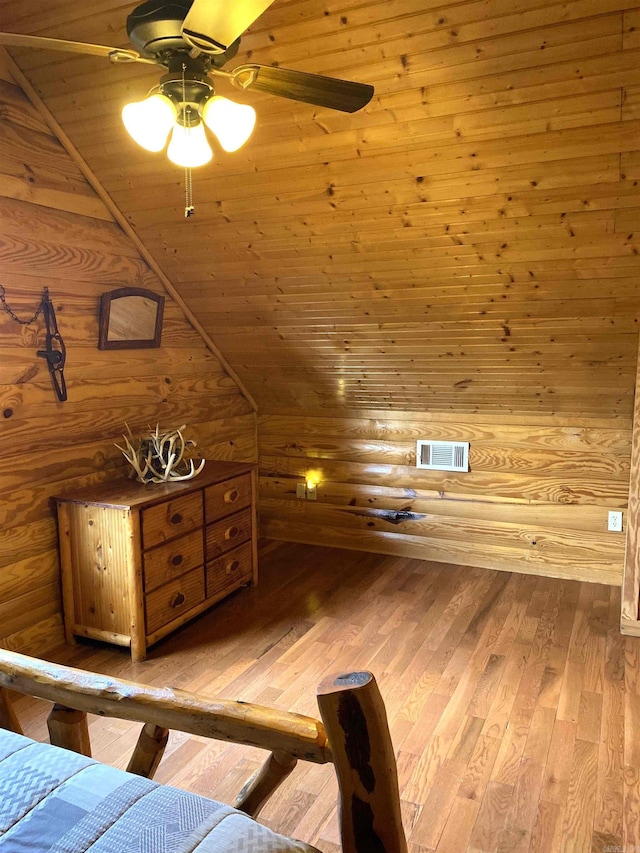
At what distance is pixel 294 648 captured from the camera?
2855 millimetres

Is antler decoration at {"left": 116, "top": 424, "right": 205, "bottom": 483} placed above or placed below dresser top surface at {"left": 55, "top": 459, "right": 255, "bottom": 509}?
above

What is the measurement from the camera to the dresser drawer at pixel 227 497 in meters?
3.11

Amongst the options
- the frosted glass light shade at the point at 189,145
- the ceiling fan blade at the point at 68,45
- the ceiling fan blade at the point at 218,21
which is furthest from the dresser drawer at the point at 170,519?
the ceiling fan blade at the point at 218,21

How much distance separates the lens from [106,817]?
1091 mm

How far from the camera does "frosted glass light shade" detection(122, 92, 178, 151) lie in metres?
1.54

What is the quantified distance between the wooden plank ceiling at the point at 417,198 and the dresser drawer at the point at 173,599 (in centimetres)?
146

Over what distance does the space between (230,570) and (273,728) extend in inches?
87.7

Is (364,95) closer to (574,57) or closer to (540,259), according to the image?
(574,57)

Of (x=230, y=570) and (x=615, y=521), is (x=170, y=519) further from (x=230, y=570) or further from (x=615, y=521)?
(x=615, y=521)

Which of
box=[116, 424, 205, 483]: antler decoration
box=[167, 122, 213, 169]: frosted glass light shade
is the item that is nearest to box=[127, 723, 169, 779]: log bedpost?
box=[167, 122, 213, 169]: frosted glass light shade

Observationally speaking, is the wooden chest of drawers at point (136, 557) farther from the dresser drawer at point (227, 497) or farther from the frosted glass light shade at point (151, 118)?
the frosted glass light shade at point (151, 118)

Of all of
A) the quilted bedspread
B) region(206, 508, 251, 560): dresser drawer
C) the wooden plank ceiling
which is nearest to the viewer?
the quilted bedspread

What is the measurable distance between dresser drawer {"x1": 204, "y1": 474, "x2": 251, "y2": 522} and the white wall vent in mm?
1167

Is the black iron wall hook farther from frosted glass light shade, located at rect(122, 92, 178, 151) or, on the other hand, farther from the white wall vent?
the white wall vent
